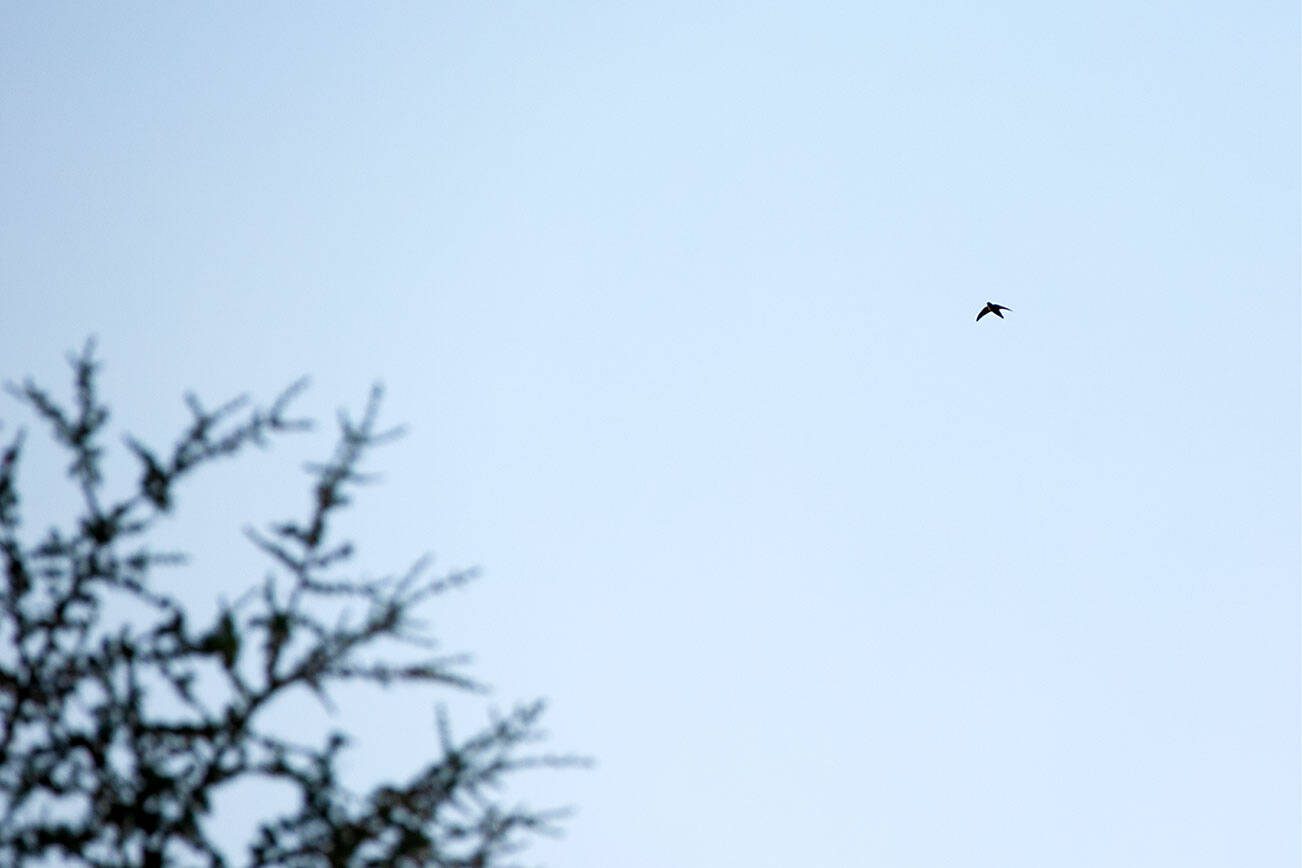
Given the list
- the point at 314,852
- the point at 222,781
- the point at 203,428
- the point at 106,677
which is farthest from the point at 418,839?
the point at 203,428


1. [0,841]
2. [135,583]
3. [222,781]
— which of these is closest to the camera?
[0,841]

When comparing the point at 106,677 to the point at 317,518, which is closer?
the point at 106,677

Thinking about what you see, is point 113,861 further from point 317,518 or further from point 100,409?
point 100,409

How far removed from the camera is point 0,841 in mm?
8062

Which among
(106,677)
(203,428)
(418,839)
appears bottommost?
(418,839)

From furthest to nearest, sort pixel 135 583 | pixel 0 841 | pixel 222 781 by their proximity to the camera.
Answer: pixel 135 583
pixel 222 781
pixel 0 841

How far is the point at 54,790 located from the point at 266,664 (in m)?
1.48

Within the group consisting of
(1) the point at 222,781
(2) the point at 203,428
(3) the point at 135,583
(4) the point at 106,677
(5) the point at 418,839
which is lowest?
(5) the point at 418,839

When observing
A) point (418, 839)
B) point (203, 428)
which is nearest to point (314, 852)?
point (418, 839)

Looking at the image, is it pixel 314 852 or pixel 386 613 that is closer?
pixel 314 852

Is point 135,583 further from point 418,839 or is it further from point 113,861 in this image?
point 418,839

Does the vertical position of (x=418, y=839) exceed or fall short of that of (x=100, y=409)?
it falls short

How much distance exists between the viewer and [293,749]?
8.72 metres

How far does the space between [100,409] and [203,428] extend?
30.0 inches
